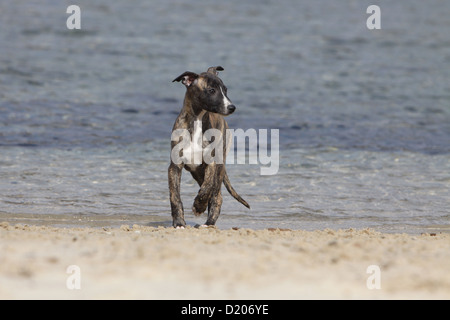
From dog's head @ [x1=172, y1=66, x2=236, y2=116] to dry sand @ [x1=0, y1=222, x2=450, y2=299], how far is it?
5.71 ft

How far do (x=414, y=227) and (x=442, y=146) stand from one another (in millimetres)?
5364

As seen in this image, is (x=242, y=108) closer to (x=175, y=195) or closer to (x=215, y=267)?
(x=175, y=195)

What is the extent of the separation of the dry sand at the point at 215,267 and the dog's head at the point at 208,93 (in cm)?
174

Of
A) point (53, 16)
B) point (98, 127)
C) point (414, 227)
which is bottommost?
point (414, 227)

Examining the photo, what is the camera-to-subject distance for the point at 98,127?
13750 mm

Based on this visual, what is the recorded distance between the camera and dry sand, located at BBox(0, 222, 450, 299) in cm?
454

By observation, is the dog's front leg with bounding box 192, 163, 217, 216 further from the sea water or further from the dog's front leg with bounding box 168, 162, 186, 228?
the sea water

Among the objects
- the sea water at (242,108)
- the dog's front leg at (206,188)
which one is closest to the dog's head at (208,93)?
the dog's front leg at (206,188)

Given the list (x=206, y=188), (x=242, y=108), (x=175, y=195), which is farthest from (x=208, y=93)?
(x=242, y=108)

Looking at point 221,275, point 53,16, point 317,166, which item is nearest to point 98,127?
point 317,166

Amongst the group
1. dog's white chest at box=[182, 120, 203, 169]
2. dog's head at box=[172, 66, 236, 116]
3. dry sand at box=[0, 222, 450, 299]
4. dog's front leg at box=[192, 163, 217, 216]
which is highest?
dog's head at box=[172, 66, 236, 116]

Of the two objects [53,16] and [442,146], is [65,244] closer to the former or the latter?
[442,146]

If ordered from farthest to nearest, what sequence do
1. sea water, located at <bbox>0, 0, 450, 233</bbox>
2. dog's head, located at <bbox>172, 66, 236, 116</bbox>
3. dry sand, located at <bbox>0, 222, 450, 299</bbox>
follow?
sea water, located at <bbox>0, 0, 450, 233</bbox> → dog's head, located at <bbox>172, 66, 236, 116</bbox> → dry sand, located at <bbox>0, 222, 450, 299</bbox>

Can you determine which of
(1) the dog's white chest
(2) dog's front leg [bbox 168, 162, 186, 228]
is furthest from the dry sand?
(1) the dog's white chest
